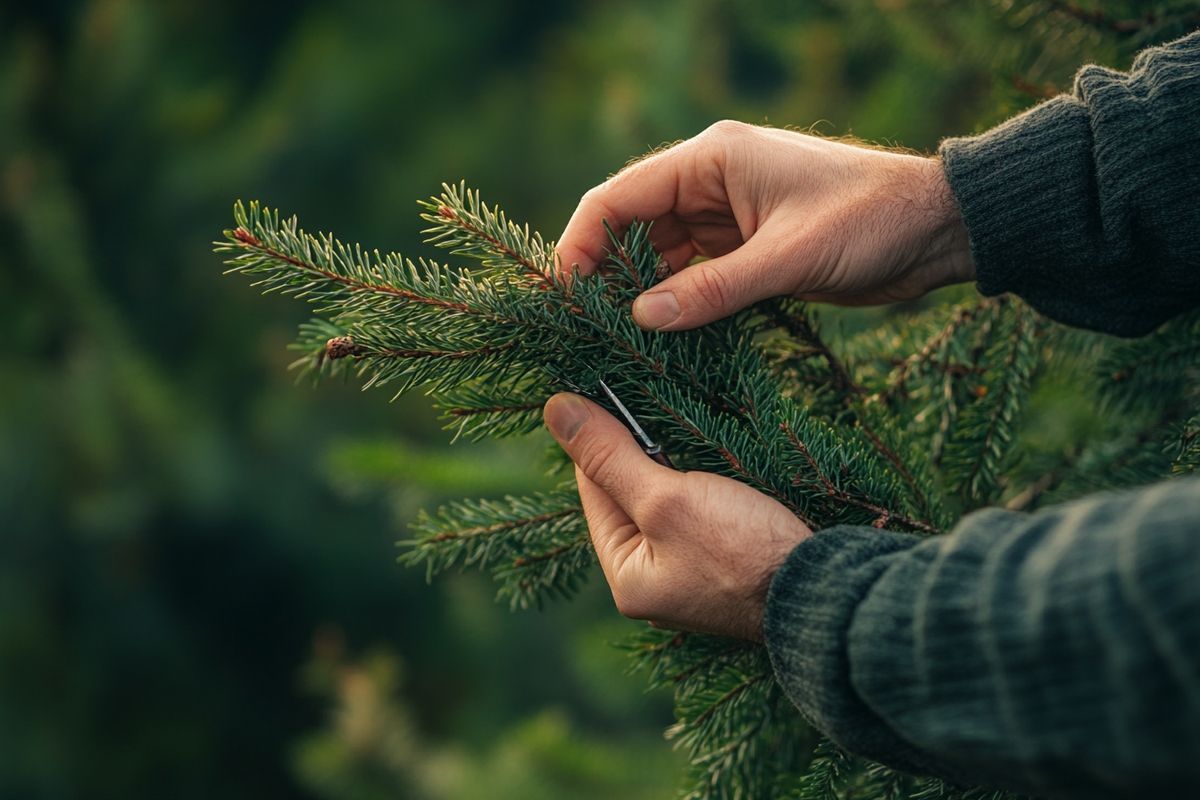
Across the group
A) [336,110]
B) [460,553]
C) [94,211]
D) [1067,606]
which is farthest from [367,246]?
[1067,606]

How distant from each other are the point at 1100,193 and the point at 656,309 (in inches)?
18.7

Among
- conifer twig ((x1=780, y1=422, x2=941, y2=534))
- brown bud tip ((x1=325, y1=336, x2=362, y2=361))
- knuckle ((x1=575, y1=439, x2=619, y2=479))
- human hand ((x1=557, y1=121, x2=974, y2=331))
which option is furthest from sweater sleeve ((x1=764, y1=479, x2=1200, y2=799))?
brown bud tip ((x1=325, y1=336, x2=362, y2=361))

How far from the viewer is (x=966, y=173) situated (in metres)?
0.98

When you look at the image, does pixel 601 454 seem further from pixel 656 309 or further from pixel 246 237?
pixel 246 237

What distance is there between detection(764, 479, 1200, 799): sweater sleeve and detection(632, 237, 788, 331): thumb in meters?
0.27

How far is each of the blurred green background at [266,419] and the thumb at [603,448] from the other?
2.52ft

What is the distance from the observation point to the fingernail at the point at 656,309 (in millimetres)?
875

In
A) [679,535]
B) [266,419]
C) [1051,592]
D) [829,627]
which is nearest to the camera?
[1051,592]

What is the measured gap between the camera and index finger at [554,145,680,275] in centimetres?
94

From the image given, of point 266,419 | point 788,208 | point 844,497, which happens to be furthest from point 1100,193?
point 266,419

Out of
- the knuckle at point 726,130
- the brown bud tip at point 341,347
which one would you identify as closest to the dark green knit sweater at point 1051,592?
the knuckle at point 726,130

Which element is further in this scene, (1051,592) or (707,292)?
(707,292)

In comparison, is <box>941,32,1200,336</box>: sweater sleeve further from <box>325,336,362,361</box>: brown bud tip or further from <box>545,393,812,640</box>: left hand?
<box>325,336,362,361</box>: brown bud tip

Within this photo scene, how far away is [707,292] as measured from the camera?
0.89 m
